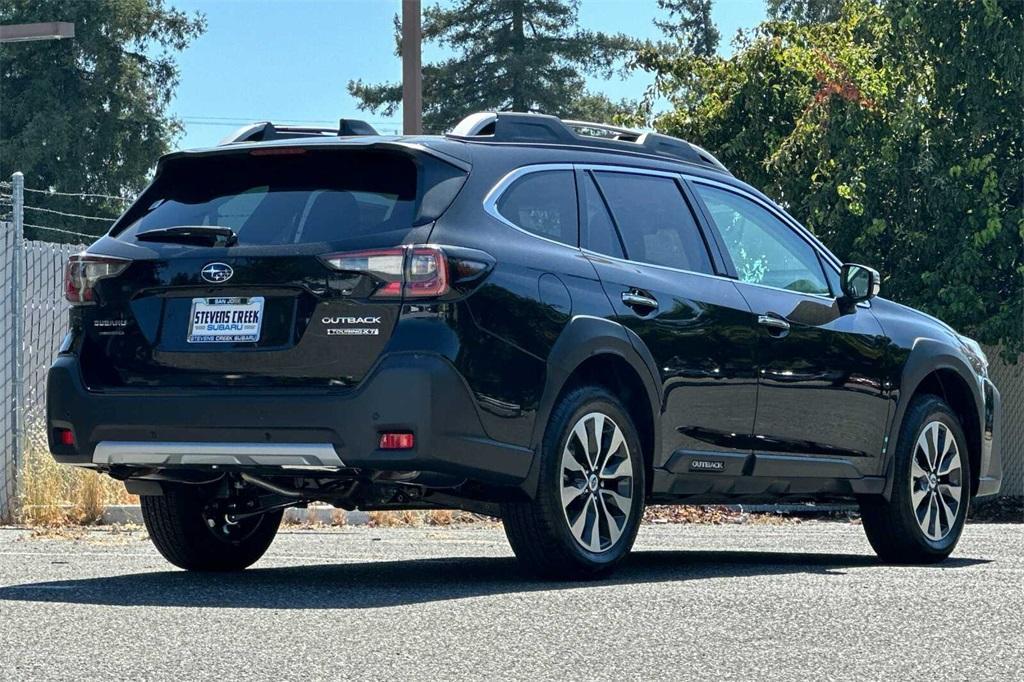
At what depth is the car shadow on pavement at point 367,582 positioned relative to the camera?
7242mm

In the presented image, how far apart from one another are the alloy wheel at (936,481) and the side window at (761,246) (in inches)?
40.1

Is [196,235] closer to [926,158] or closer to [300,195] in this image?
[300,195]

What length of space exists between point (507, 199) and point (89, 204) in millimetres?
50261

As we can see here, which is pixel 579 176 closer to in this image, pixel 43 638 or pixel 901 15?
pixel 43 638

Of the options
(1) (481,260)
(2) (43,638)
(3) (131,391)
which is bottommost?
(2) (43,638)

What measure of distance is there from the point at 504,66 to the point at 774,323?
50208mm

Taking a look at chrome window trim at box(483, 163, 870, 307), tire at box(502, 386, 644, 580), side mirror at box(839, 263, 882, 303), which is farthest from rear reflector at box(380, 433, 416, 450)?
side mirror at box(839, 263, 882, 303)

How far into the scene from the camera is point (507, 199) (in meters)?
7.85

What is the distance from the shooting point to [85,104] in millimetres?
57781

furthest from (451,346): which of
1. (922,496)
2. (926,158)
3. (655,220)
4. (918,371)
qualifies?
(926,158)

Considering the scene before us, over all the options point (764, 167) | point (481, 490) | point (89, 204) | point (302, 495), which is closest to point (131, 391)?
point (302, 495)

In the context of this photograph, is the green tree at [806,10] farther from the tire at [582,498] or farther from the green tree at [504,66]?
the tire at [582,498]

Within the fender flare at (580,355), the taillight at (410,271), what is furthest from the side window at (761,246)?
the taillight at (410,271)

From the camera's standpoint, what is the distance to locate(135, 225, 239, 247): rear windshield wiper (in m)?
7.60
